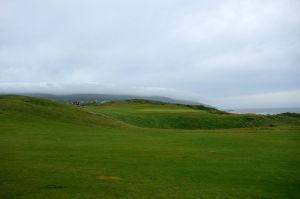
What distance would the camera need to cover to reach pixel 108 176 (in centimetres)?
1532

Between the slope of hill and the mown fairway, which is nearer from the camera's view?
the mown fairway

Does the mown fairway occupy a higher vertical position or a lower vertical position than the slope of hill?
lower

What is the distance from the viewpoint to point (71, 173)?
15664mm

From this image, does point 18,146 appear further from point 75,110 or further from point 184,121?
point 184,121

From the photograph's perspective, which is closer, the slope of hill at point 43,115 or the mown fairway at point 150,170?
the mown fairway at point 150,170

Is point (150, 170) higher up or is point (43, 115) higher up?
point (43, 115)

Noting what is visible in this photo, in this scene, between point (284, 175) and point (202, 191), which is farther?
point (284, 175)

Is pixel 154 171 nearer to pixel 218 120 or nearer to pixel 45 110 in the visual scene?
pixel 45 110

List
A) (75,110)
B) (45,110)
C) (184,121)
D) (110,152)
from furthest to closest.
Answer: (184,121) < (75,110) < (45,110) < (110,152)

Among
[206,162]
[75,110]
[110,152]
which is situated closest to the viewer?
[206,162]

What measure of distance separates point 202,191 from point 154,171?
352 centimetres

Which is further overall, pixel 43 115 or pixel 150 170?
pixel 43 115

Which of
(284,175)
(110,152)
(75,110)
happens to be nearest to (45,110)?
(75,110)

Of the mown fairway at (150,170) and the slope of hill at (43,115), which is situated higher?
the slope of hill at (43,115)
